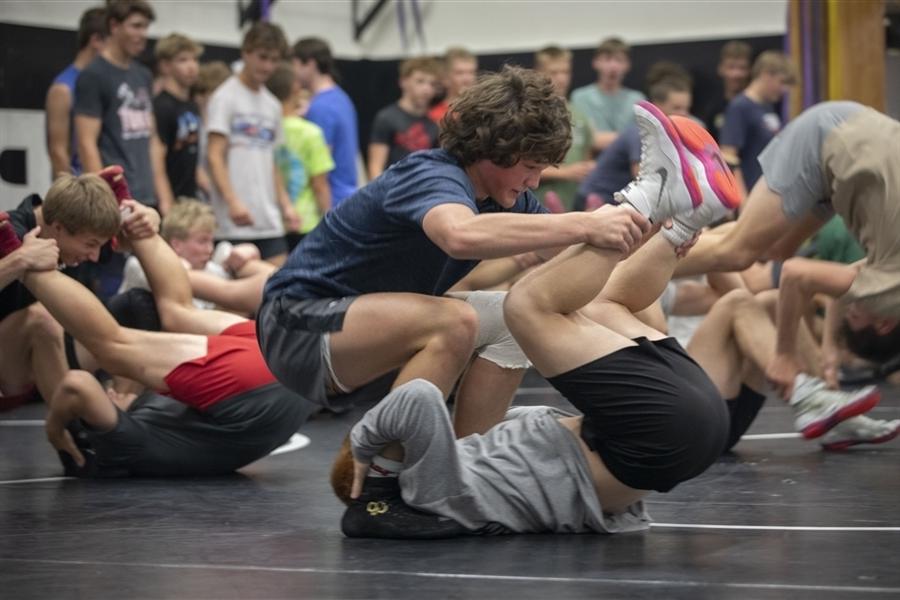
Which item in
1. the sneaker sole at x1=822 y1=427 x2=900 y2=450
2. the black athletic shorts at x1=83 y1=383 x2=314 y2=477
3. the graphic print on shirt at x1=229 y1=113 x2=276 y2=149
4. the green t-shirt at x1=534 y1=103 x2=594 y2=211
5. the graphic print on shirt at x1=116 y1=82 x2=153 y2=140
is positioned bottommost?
the sneaker sole at x1=822 y1=427 x2=900 y2=450

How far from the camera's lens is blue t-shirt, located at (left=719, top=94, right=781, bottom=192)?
7.84m

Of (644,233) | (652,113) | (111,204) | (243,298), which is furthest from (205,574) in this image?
(243,298)

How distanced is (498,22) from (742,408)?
647cm

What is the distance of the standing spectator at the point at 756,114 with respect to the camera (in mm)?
7801

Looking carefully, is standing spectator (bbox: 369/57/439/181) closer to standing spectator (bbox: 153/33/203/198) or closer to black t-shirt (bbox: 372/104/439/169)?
→ black t-shirt (bbox: 372/104/439/169)

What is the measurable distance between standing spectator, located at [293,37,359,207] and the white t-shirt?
0.53 metres

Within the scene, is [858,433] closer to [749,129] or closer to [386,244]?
[386,244]

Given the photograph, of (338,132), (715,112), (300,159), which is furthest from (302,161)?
(715,112)

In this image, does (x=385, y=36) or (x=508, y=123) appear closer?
(x=508, y=123)

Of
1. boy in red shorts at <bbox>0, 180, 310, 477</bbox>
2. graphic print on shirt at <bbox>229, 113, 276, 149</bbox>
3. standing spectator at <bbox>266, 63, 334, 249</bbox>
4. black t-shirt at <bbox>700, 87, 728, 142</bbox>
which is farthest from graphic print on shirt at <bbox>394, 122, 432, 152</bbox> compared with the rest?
boy in red shorts at <bbox>0, 180, 310, 477</bbox>

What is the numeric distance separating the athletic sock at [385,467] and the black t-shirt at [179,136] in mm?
4101

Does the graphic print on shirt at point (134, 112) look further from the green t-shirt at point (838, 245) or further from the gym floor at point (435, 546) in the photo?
the green t-shirt at point (838, 245)

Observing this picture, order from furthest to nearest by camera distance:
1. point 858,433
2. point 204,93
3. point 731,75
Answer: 1. point 731,75
2. point 204,93
3. point 858,433

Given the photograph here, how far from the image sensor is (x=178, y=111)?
6.87 m
